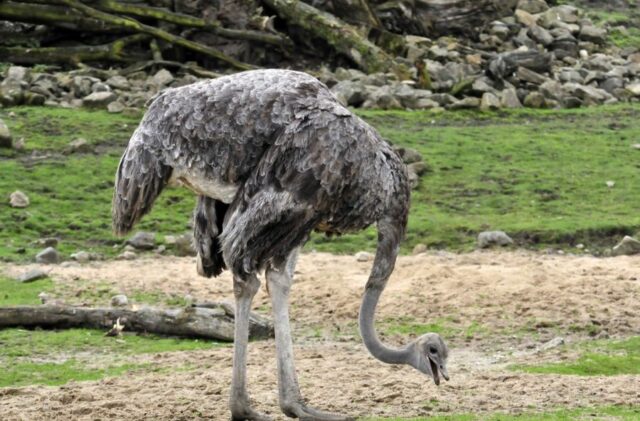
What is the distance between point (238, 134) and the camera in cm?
696

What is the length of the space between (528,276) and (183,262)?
320 centimetres

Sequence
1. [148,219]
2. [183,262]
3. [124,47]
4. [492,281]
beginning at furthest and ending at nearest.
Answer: [124,47]
[148,219]
[183,262]
[492,281]

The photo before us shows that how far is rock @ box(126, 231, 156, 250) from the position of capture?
12984 millimetres

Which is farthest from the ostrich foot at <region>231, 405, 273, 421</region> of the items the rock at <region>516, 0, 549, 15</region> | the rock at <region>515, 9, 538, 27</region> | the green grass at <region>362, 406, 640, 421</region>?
the rock at <region>516, 0, 549, 15</region>

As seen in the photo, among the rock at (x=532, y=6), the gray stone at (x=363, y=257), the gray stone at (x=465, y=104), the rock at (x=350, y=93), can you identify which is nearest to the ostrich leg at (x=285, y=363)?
the gray stone at (x=363, y=257)

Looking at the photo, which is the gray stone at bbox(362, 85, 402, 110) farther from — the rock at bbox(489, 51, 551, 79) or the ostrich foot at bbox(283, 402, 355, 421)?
the ostrich foot at bbox(283, 402, 355, 421)

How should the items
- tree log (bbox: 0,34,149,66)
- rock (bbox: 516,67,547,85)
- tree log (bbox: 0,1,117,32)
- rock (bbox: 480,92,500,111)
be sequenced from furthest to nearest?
rock (bbox: 516,67,547,85)
tree log (bbox: 0,1,117,32)
tree log (bbox: 0,34,149,66)
rock (bbox: 480,92,500,111)

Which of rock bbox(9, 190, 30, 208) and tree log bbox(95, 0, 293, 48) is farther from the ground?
tree log bbox(95, 0, 293, 48)

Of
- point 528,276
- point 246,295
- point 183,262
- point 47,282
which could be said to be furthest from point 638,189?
point 246,295

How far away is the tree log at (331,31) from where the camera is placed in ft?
68.3

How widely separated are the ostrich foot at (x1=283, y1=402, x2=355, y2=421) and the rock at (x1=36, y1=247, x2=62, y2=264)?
5.78 metres

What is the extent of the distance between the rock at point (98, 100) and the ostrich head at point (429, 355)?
1140 cm

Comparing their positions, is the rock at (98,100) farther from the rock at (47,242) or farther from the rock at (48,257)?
the rock at (48,257)

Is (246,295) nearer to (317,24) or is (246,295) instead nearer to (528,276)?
(528,276)
